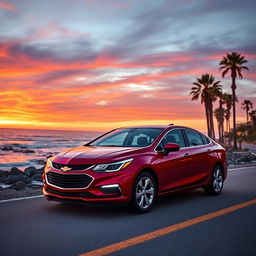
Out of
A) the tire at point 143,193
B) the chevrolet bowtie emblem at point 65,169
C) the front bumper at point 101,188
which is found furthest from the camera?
the tire at point 143,193

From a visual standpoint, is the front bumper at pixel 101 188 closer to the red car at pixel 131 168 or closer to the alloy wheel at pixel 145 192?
the red car at pixel 131 168

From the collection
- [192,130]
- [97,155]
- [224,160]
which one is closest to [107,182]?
[97,155]

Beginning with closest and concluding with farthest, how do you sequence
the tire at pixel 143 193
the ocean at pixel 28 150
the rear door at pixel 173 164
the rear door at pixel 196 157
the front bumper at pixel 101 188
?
1. the front bumper at pixel 101 188
2. the tire at pixel 143 193
3. the rear door at pixel 173 164
4. the rear door at pixel 196 157
5. the ocean at pixel 28 150

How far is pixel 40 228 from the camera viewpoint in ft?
20.1

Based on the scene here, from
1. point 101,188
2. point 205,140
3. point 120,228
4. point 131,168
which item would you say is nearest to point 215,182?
point 205,140

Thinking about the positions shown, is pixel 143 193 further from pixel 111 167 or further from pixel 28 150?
pixel 28 150

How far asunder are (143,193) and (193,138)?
2616mm

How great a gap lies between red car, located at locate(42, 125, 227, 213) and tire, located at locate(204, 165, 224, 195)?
24 centimetres

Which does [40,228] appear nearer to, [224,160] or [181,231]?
[181,231]

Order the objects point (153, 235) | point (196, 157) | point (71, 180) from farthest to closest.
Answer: point (196, 157) → point (71, 180) → point (153, 235)

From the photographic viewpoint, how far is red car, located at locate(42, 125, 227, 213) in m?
6.80

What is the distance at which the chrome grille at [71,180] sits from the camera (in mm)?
6778

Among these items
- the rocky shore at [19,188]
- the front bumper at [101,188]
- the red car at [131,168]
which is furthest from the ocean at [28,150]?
the front bumper at [101,188]

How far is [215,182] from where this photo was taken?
31.8 feet
